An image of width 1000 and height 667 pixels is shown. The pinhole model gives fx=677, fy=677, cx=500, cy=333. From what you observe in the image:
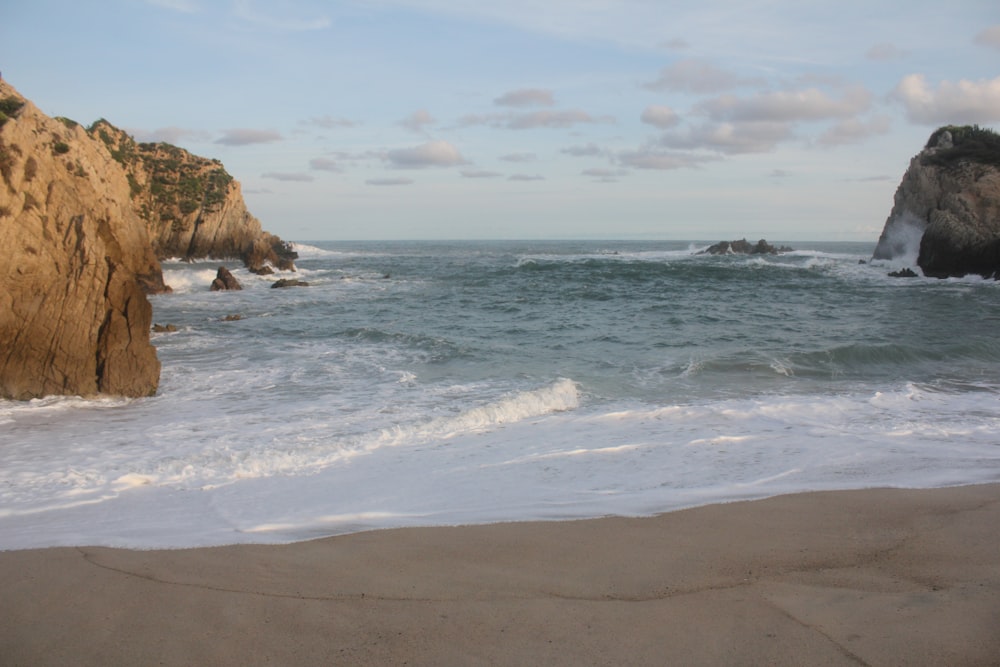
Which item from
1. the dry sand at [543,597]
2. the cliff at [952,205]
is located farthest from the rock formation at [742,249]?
the dry sand at [543,597]

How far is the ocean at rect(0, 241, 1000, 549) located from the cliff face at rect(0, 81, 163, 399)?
0.51m

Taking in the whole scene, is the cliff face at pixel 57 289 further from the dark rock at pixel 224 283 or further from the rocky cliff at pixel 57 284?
the dark rock at pixel 224 283

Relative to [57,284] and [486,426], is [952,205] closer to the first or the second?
[486,426]

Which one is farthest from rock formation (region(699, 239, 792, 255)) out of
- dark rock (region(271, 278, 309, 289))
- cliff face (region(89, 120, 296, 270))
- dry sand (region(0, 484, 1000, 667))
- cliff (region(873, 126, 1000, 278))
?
dry sand (region(0, 484, 1000, 667))

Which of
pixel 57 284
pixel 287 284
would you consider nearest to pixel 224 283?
pixel 287 284

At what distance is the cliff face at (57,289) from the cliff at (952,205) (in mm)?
32720

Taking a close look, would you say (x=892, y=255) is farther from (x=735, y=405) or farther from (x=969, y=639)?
(x=969, y=639)

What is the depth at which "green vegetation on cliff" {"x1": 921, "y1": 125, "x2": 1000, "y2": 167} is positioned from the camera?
3269 cm

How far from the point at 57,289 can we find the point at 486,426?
6595 mm

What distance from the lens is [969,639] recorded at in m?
3.24

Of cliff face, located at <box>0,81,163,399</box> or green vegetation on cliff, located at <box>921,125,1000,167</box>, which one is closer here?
cliff face, located at <box>0,81,163,399</box>

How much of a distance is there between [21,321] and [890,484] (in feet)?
35.3

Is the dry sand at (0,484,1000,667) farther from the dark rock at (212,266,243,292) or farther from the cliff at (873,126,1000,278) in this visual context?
the cliff at (873,126,1000,278)

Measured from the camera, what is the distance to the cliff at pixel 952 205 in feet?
97.9
